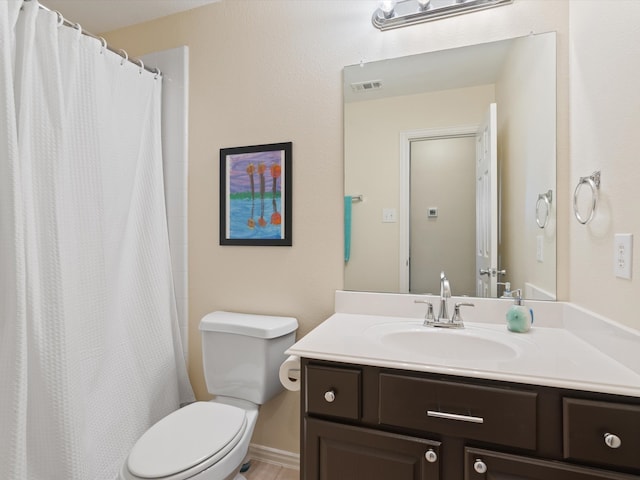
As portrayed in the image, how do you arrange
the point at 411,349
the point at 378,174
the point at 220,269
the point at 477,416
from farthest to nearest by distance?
the point at 220,269
the point at 378,174
the point at 411,349
the point at 477,416

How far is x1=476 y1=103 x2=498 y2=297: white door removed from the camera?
1.45 metres

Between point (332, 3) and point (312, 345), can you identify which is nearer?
point (312, 345)

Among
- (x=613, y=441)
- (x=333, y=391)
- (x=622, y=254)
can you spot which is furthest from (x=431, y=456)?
(x=622, y=254)

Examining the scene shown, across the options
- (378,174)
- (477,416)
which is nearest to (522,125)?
(378,174)

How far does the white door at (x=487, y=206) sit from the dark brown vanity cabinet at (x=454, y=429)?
611 mm

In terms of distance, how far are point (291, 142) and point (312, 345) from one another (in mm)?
1040

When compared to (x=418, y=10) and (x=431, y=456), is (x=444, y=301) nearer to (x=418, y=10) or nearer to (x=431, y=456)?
(x=431, y=456)

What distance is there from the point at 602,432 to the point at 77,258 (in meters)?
1.84

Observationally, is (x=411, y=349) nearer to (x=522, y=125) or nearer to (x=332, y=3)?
(x=522, y=125)

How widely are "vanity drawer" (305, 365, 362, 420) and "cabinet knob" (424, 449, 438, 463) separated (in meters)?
0.21

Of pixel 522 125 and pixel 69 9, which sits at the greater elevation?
pixel 69 9

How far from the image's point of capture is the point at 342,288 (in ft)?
A: 5.48

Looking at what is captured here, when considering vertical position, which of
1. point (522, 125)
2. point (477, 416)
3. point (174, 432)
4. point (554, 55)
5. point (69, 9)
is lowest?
point (174, 432)

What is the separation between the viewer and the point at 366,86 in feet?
5.32
